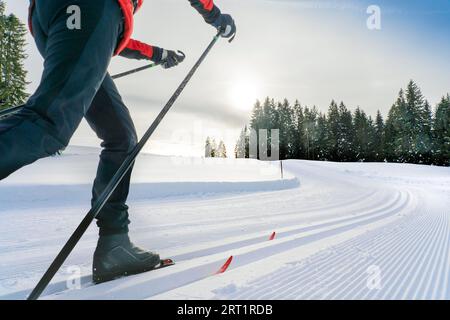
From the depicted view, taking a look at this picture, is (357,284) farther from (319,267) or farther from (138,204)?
(138,204)

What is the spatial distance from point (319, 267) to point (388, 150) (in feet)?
167

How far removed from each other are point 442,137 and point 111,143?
50293 millimetres

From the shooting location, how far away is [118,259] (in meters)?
1.74

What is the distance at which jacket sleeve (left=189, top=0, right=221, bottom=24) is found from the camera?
194cm

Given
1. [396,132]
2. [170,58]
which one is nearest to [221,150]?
[396,132]

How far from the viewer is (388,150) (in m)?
46.5

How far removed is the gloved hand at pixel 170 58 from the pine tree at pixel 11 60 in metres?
22.9

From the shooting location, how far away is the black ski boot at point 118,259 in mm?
1683

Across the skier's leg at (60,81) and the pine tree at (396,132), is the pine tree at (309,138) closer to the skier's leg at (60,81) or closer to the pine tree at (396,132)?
the pine tree at (396,132)

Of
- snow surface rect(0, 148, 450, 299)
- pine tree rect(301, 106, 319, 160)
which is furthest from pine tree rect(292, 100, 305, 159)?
snow surface rect(0, 148, 450, 299)

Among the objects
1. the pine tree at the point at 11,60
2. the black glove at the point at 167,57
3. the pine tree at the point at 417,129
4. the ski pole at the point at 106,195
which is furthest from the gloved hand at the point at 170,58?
the pine tree at the point at 417,129

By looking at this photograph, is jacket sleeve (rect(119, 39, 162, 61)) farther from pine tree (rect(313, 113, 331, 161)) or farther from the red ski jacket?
pine tree (rect(313, 113, 331, 161))

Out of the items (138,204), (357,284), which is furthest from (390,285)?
(138,204)

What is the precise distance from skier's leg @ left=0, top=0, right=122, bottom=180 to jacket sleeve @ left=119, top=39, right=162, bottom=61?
1.06 metres
